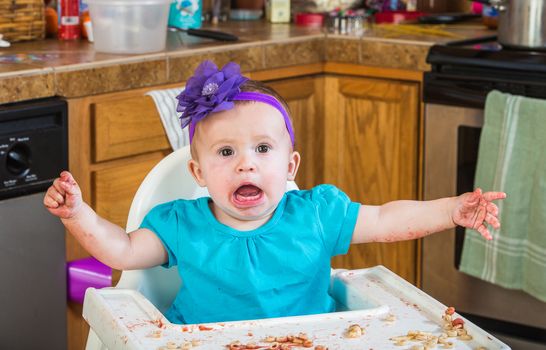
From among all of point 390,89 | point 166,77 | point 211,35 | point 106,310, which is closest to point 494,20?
point 390,89

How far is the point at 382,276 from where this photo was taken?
1772 millimetres

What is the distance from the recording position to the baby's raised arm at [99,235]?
1571mm

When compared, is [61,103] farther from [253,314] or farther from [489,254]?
[489,254]

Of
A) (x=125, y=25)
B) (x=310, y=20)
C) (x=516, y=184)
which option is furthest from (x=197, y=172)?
(x=310, y=20)

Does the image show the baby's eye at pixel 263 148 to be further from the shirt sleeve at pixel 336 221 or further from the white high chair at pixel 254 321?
the white high chair at pixel 254 321

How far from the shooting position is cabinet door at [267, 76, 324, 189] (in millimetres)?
3029

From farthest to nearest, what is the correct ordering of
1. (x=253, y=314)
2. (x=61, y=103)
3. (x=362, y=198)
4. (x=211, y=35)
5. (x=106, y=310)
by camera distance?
(x=362, y=198) < (x=211, y=35) < (x=61, y=103) < (x=253, y=314) < (x=106, y=310)

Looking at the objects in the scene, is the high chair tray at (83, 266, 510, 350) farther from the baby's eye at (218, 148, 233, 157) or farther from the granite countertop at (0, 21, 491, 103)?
the granite countertop at (0, 21, 491, 103)

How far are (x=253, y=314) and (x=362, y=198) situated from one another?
4.70ft

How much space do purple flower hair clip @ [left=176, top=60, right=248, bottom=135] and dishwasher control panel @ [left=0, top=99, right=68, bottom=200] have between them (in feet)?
2.44

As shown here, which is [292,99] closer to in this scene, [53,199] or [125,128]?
[125,128]

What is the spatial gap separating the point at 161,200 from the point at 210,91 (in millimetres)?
309

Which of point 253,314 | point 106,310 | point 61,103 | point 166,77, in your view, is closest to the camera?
point 106,310

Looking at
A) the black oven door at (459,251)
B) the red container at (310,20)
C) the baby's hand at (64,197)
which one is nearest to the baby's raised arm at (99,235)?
the baby's hand at (64,197)
